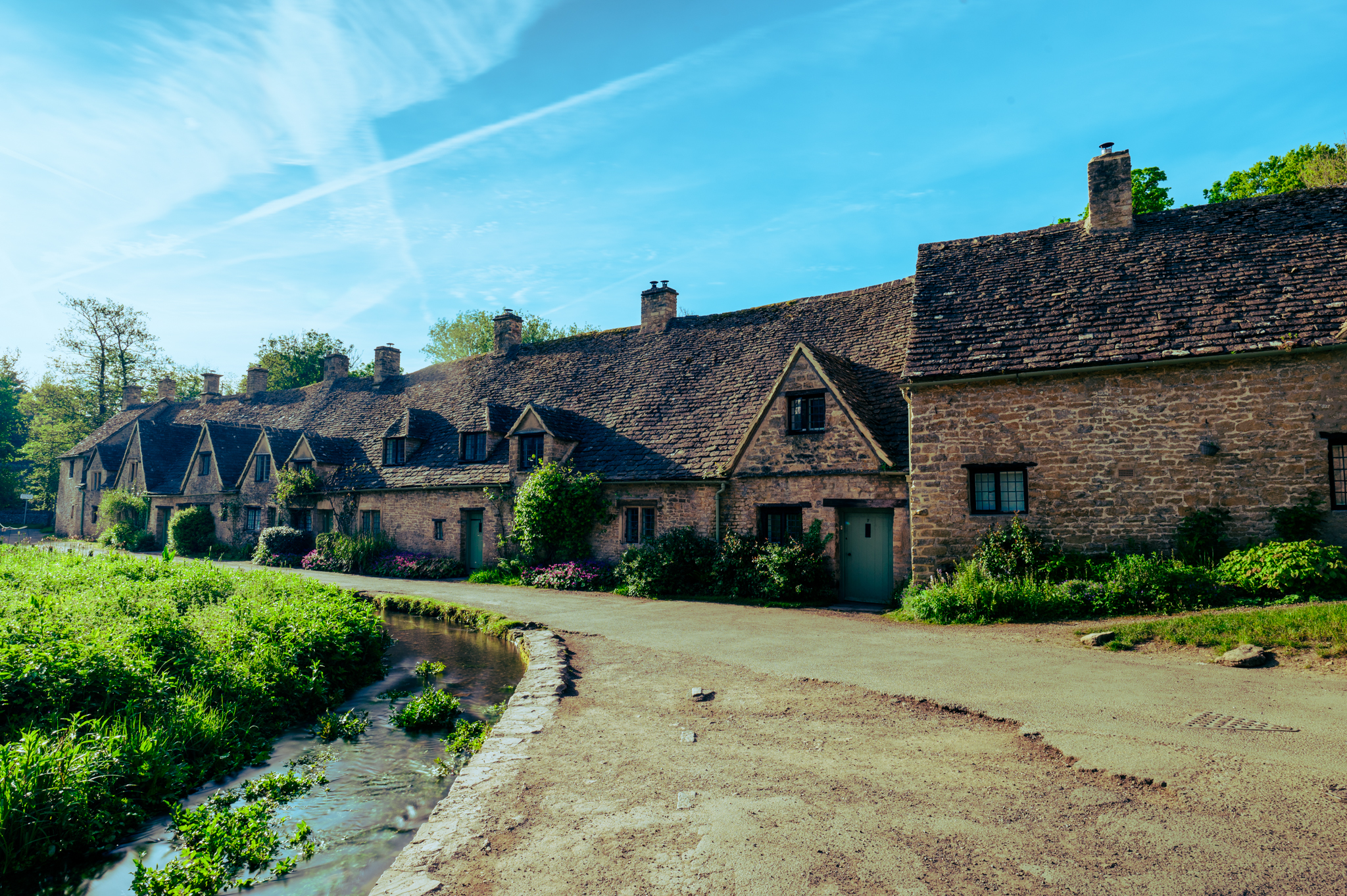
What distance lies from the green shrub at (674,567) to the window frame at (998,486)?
21.9 ft

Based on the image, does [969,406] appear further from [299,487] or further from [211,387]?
[211,387]

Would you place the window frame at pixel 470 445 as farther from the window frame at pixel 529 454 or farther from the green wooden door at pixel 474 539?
the window frame at pixel 529 454

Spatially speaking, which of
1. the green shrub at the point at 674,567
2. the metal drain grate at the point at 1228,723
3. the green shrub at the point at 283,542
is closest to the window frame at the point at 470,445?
the green shrub at the point at 283,542

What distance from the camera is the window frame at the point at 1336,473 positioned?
12836 mm

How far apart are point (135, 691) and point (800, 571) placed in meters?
12.6

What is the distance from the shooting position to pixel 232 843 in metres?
5.78

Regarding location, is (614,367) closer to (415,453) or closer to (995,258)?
(415,453)

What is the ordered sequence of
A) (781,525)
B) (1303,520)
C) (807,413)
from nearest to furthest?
(1303,520), (807,413), (781,525)

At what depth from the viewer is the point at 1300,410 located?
13062 mm

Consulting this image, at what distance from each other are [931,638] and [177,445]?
43.5 m

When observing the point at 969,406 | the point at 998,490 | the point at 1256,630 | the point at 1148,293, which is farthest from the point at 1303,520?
the point at 969,406

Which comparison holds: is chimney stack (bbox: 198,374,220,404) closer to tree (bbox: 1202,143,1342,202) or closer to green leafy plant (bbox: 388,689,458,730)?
green leafy plant (bbox: 388,689,458,730)

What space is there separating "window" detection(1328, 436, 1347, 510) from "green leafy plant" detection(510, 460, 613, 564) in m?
16.3

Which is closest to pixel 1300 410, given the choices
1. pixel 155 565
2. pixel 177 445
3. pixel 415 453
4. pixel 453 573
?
pixel 453 573
